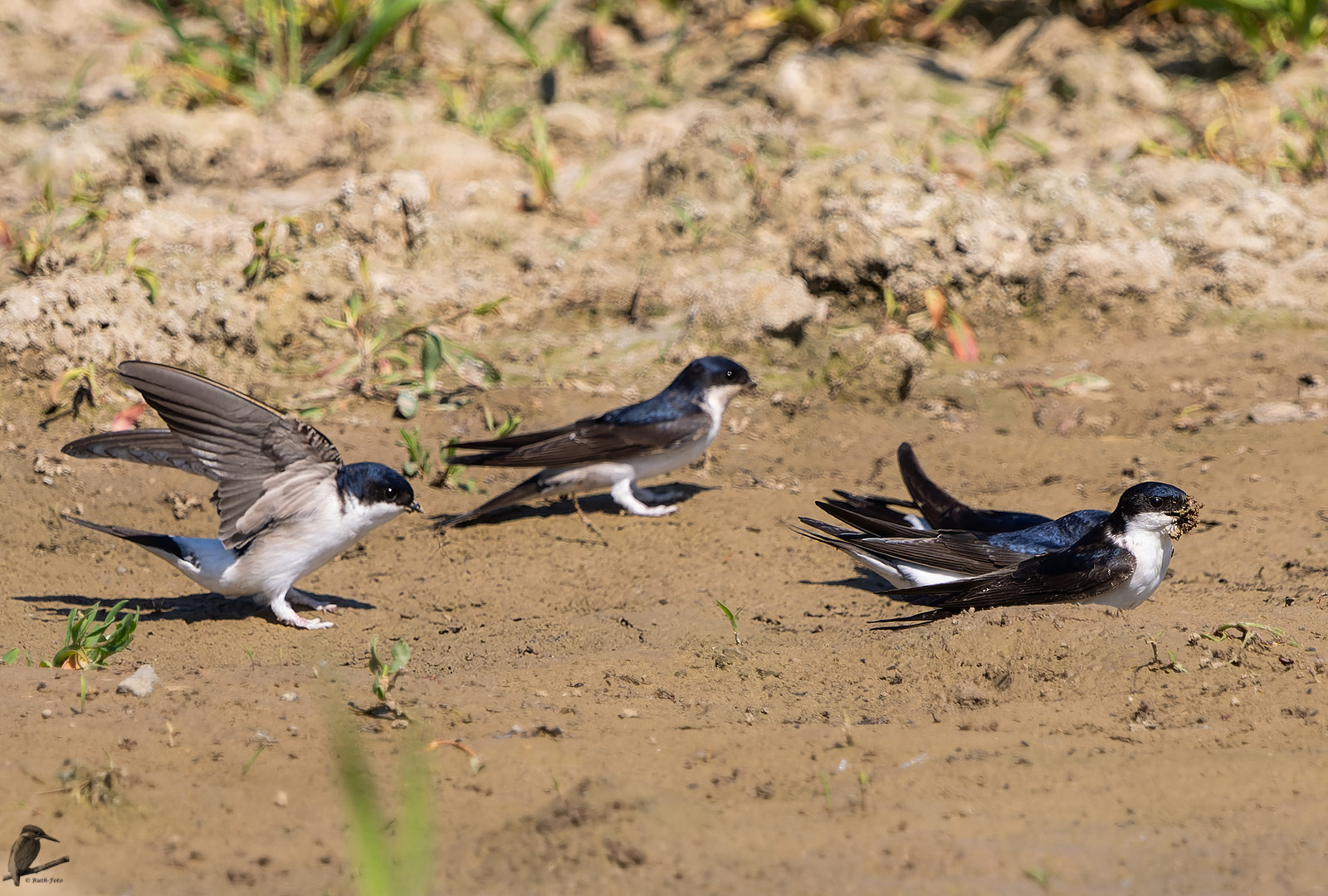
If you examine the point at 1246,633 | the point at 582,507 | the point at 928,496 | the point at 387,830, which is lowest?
the point at 582,507

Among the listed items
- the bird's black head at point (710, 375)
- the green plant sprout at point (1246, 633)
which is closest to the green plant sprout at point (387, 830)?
the green plant sprout at point (1246, 633)

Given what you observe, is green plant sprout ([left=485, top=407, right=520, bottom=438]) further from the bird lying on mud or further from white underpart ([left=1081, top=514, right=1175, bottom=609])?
white underpart ([left=1081, top=514, right=1175, bottom=609])

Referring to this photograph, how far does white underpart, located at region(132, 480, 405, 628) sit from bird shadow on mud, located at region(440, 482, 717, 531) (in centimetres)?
108

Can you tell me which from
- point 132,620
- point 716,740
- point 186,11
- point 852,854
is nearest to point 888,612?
point 716,740

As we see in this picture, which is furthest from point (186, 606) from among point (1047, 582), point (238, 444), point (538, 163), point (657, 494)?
point (538, 163)

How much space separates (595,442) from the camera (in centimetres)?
549

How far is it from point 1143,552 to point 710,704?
1.63 metres

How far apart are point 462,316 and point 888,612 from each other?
3.38m

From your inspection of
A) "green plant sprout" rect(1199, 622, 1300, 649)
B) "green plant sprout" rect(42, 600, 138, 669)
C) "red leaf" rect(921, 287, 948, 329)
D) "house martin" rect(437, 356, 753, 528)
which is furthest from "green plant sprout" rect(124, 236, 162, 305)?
"green plant sprout" rect(1199, 622, 1300, 649)

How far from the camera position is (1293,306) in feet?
22.8

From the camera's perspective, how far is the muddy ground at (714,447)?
99.1 inches

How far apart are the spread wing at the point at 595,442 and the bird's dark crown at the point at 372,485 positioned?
1037 millimetres

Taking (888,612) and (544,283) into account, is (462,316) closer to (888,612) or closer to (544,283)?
(544,283)

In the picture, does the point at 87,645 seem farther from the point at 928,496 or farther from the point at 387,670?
the point at 928,496
